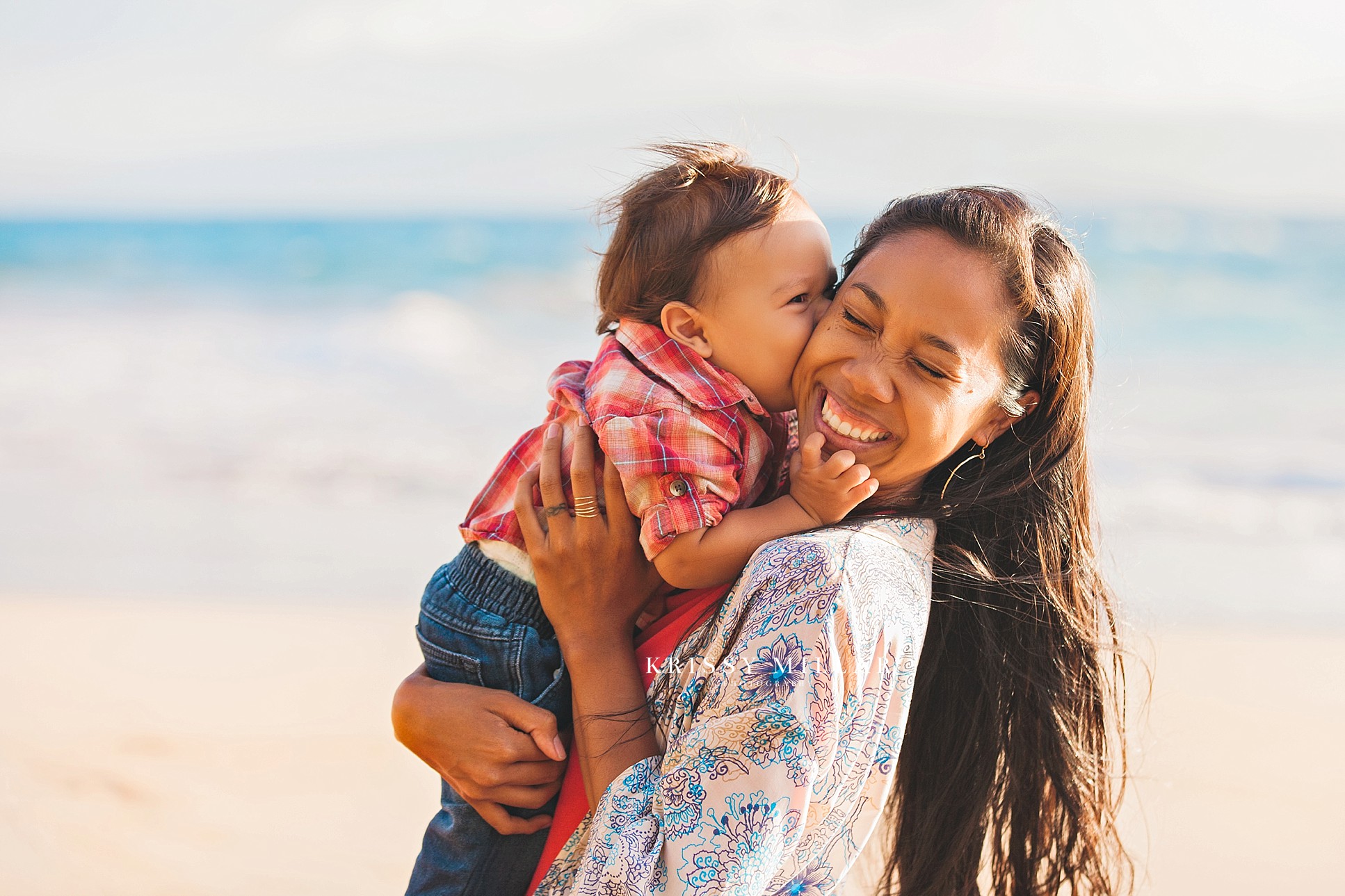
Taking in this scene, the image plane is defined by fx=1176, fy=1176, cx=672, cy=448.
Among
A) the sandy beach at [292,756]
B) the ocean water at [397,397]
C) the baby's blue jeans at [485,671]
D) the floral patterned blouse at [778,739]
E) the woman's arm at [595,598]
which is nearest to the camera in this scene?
the floral patterned blouse at [778,739]

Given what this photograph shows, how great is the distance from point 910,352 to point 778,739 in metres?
0.73

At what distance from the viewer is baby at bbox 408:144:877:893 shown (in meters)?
2.14

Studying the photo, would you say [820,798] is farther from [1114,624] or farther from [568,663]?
[1114,624]

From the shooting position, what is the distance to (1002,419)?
2301mm

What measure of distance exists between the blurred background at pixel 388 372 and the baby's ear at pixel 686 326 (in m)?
0.40

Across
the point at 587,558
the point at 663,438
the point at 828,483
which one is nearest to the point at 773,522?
the point at 828,483

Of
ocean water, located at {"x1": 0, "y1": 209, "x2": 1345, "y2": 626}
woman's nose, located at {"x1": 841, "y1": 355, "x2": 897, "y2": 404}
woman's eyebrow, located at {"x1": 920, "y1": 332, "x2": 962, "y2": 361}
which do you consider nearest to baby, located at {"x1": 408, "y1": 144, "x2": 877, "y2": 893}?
woman's nose, located at {"x1": 841, "y1": 355, "x2": 897, "y2": 404}

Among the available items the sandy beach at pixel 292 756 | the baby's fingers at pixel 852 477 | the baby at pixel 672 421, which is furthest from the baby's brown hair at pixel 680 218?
the sandy beach at pixel 292 756

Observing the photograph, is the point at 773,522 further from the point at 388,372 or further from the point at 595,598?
the point at 388,372

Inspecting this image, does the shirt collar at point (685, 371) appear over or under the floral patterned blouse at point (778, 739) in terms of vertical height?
over

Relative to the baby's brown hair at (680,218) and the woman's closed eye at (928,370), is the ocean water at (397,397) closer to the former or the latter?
the baby's brown hair at (680,218)

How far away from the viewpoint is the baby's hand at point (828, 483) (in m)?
2.05

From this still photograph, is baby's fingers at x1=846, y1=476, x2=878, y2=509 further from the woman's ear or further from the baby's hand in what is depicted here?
the woman's ear

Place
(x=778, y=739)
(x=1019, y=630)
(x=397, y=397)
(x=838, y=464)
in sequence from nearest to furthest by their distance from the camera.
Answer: (x=778, y=739), (x=838, y=464), (x=1019, y=630), (x=397, y=397)
